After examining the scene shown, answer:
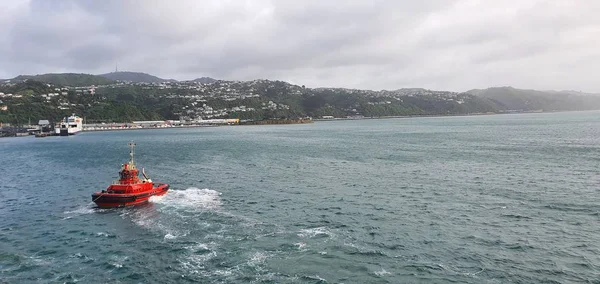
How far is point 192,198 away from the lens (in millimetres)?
41875

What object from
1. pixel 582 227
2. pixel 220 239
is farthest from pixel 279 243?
pixel 582 227

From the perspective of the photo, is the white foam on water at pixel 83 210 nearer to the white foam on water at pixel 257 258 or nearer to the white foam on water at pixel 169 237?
the white foam on water at pixel 169 237

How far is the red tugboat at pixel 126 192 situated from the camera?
38719 millimetres

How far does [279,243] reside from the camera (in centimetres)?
2748

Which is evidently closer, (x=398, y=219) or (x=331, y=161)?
(x=398, y=219)

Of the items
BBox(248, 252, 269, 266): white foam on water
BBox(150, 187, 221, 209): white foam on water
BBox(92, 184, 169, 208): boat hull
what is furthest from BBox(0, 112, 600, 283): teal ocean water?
BBox(92, 184, 169, 208): boat hull

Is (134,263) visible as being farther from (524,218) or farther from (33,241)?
(524,218)

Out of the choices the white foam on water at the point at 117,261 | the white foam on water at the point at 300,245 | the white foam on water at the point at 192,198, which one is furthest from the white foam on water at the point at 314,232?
the white foam on water at the point at 117,261

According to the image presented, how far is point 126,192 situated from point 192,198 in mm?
6550

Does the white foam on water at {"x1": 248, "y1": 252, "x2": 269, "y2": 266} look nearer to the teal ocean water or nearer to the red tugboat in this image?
the teal ocean water

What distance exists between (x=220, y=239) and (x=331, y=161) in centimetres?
4425

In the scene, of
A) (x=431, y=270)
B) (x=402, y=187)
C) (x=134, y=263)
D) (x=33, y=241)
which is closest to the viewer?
(x=431, y=270)

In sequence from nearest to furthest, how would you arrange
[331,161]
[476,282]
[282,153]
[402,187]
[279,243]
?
[476,282]
[279,243]
[402,187]
[331,161]
[282,153]

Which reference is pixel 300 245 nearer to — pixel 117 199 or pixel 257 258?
pixel 257 258
